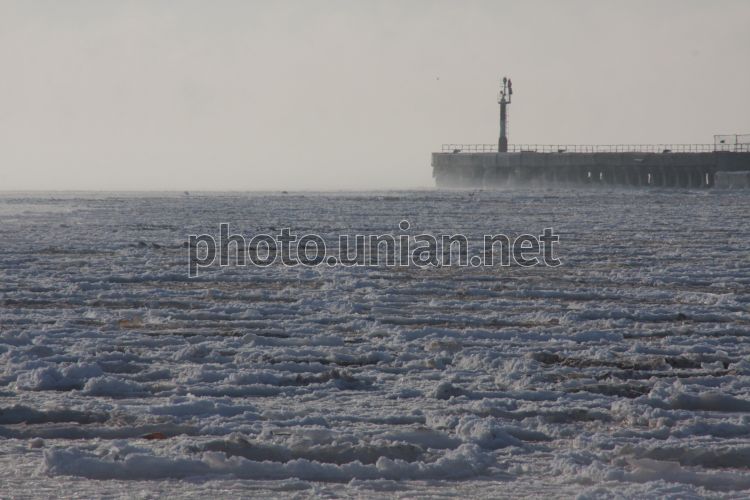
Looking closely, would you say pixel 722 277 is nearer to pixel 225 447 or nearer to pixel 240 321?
pixel 240 321

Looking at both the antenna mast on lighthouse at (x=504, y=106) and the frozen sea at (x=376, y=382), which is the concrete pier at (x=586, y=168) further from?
the frozen sea at (x=376, y=382)

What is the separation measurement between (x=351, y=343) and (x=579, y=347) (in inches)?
75.8

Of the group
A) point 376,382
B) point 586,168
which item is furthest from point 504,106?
point 376,382

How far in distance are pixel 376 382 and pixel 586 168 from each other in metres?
A: 76.7

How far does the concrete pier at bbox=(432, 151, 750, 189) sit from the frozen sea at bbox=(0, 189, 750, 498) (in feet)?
203

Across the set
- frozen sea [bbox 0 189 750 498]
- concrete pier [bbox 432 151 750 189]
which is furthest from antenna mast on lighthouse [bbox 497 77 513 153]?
frozen sea [bbox 0 189 750 498]

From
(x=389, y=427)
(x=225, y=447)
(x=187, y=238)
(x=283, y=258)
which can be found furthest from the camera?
(x=187, y=238)

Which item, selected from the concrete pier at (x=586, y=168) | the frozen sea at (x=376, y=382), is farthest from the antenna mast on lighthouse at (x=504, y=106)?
the frozen sea at (x=376, y=382)

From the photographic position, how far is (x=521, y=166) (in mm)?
84562

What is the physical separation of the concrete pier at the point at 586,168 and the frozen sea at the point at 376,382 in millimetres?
61774

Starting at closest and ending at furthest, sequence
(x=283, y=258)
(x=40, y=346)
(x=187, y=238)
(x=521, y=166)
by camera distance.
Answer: (x=40, y=346) < (x=283, y=258) < (x=187, y=238) < (x=521, y=166)

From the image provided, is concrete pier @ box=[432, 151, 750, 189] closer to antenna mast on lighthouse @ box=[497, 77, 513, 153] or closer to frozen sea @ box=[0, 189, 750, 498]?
antenna mast on lighthouse @ box=[497, 77, 513, 153]

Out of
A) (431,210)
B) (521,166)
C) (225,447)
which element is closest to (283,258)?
(225,447)

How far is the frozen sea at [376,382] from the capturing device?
5.60m
